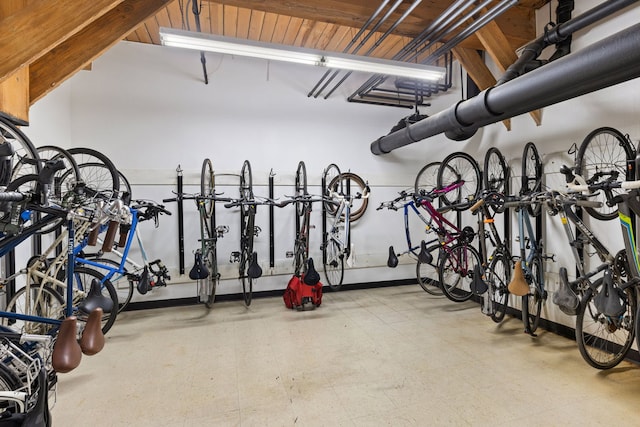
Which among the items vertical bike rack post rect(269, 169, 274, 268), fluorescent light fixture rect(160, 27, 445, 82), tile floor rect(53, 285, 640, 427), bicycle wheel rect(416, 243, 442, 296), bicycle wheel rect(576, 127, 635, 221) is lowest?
tile floor rect(53, 285, 640, 427)

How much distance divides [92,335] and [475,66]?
173 inches

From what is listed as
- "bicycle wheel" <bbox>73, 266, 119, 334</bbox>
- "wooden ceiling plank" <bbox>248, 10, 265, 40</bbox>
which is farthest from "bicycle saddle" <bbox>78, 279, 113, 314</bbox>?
"wooden ceiling plank" <bbox>248, 10, 265, 40</bbox>

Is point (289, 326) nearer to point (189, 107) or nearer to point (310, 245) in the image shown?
point (310, 245)

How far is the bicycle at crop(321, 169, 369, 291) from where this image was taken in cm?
404

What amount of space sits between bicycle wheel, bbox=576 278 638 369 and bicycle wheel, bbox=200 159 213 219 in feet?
13.0

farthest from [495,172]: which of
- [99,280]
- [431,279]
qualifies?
[99,280]

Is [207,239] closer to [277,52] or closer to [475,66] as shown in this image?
[277,52]

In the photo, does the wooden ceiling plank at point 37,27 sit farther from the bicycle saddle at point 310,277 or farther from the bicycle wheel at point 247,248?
the bicycle saddle at point 310,277

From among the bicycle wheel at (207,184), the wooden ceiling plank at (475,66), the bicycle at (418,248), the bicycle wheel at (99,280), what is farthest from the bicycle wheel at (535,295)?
the bicycle wheel at (99,280)

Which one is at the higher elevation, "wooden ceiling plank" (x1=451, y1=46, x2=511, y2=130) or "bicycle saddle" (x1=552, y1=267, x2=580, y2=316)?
"wooden ceiling plank" (x1=451, y1=46, x2=511, y2=130)

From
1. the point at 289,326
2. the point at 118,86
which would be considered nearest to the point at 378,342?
the point at 289,326

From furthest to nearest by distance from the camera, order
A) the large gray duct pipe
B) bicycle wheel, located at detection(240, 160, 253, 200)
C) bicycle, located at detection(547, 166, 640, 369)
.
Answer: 1. bicycle wheel, located at detection(240, 160, 253, 200)
2. bicycle, located at detection(547, 166, 640, 369)
3. the large gray duct pipe

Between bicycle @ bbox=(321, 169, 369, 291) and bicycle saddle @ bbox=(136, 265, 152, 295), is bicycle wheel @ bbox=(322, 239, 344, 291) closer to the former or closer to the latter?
bicycle @ bbox=(321, 169, 369, 291)

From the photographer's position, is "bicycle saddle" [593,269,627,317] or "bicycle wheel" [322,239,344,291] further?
"bicycle wheel" [322,239,344,291]
